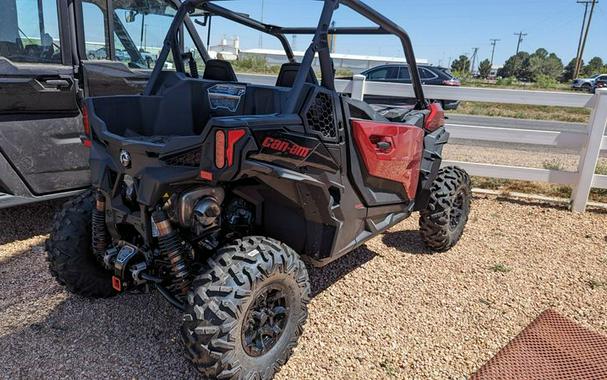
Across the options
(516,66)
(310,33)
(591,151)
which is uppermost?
(516,66)

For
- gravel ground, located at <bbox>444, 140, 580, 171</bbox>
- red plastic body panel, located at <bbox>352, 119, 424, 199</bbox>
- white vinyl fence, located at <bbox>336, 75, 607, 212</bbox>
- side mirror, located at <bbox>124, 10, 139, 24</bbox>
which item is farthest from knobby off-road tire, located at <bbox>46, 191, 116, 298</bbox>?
gravel ground, located at <bbox>444, 140, 580, 171</bbox>

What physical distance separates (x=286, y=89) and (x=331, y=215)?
2.55 feet

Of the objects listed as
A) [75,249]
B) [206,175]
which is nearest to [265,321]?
[206,175]

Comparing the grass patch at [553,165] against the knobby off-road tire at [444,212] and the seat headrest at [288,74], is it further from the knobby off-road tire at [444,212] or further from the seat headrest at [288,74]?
the seat headrest at [288,74]

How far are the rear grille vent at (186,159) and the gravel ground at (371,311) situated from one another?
1.09 meters

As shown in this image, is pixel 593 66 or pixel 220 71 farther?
pixel 593 66

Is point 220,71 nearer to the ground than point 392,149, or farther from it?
farther from it

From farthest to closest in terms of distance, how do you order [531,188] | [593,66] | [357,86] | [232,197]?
[593,66] < [531,188] < [357,86] < [232,197]

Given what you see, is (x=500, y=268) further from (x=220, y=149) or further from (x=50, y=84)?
(x=50, y=84)

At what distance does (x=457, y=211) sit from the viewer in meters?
4.27

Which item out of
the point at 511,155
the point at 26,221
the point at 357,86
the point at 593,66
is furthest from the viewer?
the point at 593,66

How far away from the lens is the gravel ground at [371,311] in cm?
252

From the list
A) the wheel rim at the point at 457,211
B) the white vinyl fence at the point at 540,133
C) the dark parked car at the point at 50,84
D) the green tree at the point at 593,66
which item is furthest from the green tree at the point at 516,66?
the dark parked car at the point at 50,84

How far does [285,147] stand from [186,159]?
478mm
